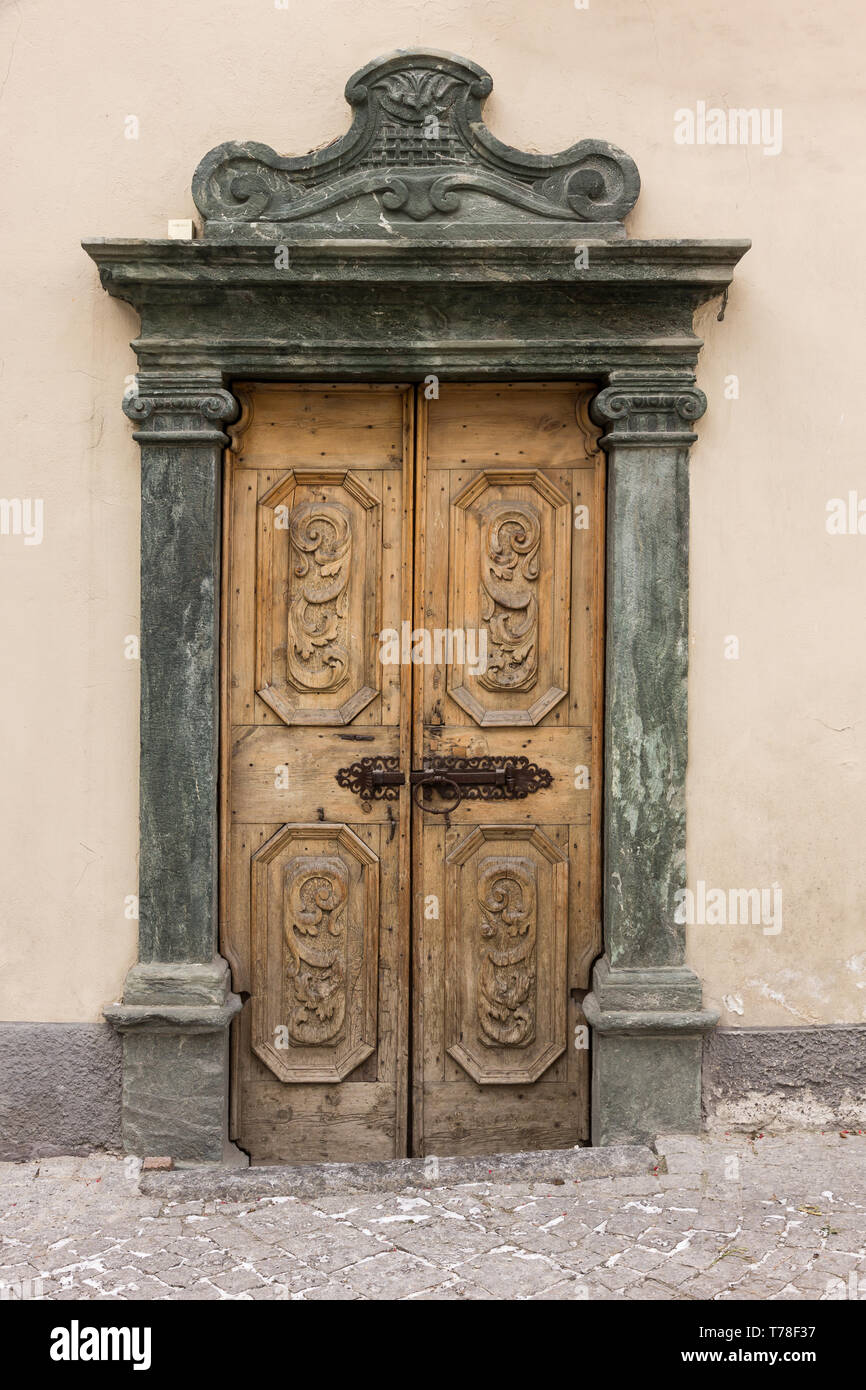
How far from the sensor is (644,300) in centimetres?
369

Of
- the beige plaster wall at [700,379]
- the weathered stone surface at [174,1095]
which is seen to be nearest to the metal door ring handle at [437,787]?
the beige plaster wall at [700,379]

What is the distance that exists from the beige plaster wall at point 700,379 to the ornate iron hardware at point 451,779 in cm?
58

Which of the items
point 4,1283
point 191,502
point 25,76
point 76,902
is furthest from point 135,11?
point 4,1283

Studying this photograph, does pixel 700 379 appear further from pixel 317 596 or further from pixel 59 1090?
pixel 59 1090

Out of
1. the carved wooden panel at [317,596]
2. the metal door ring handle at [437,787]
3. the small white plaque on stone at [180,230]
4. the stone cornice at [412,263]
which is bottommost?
the metal door ring handle at [437,787]

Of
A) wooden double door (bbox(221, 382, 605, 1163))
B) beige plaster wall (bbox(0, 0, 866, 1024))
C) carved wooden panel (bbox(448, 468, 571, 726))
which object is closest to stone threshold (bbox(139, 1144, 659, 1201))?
wooden double door (bbox(221, 382, 605, 1163))

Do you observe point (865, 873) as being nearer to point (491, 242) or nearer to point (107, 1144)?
point (491, 242)

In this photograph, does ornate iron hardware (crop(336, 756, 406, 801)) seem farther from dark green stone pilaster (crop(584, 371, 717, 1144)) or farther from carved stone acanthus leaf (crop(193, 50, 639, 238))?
carved stone acanthus leaf (crop(193, 50, 639, 238))

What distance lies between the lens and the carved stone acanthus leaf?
367 centimetres

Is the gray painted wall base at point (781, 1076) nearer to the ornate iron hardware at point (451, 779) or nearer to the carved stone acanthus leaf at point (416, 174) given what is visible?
the ornate iron hardware at point (451, 779)

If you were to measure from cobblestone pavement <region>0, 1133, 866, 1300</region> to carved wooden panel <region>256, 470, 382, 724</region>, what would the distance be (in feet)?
5.22

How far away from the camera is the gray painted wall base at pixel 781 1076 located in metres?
3.81

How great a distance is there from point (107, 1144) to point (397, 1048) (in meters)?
1.02

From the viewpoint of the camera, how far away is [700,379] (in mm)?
3789
